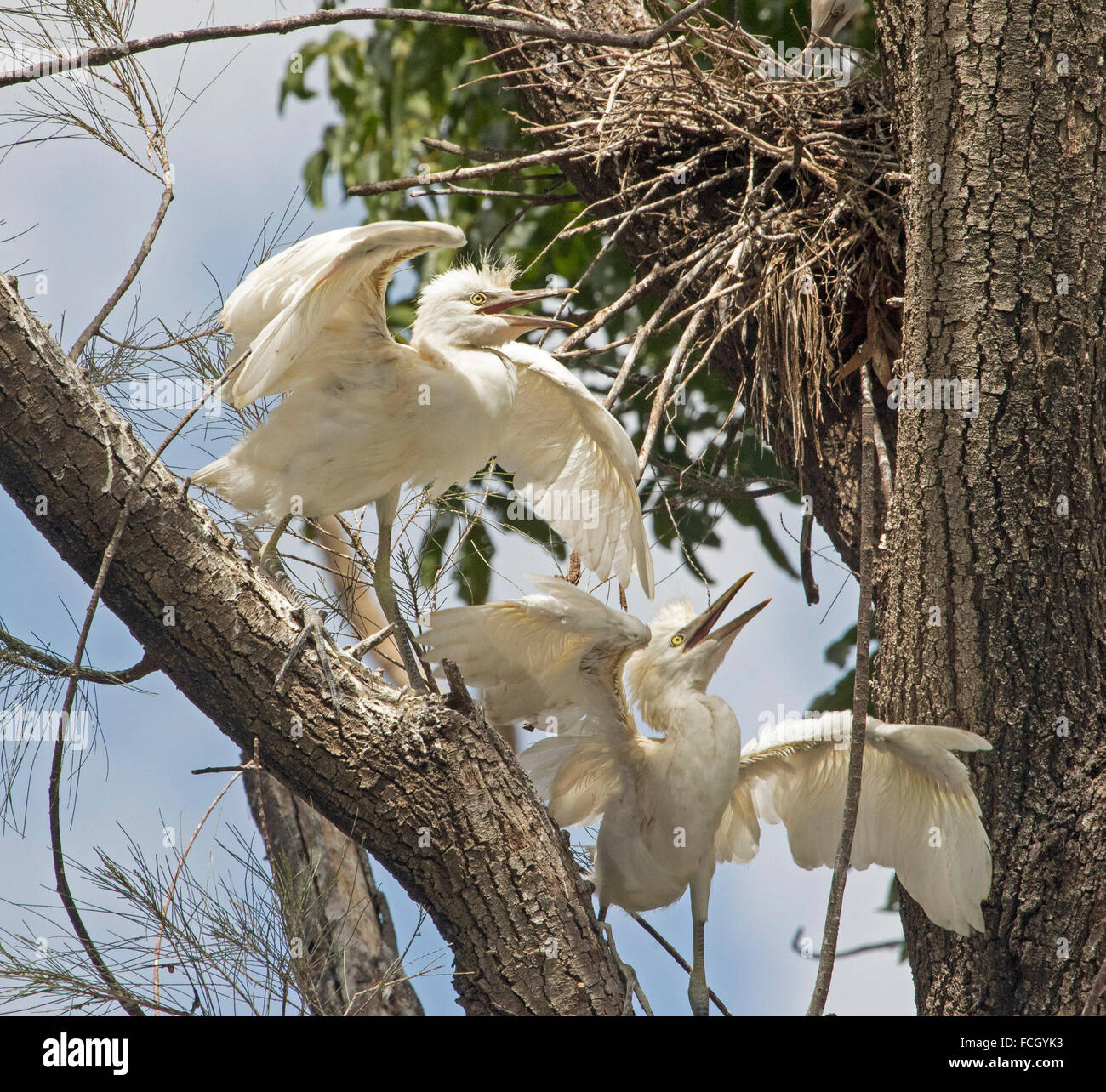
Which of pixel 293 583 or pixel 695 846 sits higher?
pixel 293 583

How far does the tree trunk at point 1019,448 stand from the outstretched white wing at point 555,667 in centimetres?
70

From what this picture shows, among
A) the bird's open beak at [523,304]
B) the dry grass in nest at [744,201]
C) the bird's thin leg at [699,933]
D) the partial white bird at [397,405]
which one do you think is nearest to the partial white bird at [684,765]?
the bird's thin leg at [699,933]

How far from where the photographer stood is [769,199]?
341 centimetres

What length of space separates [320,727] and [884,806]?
4.34 feet

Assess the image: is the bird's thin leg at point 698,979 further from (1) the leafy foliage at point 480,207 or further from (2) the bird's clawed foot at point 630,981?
(1) the leafy foliage at point 480,207

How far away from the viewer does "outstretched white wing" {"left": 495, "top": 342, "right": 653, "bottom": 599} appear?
288cm

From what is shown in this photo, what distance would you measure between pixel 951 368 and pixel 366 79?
9.78 feet

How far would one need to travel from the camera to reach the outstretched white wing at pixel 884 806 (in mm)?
2461

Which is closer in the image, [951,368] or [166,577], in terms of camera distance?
[166,577]

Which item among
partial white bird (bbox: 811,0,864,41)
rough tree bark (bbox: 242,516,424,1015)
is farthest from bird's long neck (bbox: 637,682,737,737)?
partial white bird (bbox: 811,0,864,41)

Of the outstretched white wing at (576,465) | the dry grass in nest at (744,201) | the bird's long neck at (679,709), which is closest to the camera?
the bird's long neck at (679,709)

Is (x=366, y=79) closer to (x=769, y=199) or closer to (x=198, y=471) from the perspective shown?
(x=769, y=199)

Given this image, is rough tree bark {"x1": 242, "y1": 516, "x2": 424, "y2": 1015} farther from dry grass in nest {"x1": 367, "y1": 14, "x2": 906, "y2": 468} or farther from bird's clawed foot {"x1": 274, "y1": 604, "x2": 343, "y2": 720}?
dry grass in nest {"x1": 367, "y1": 14, "x2": 906, "y2": 468}
